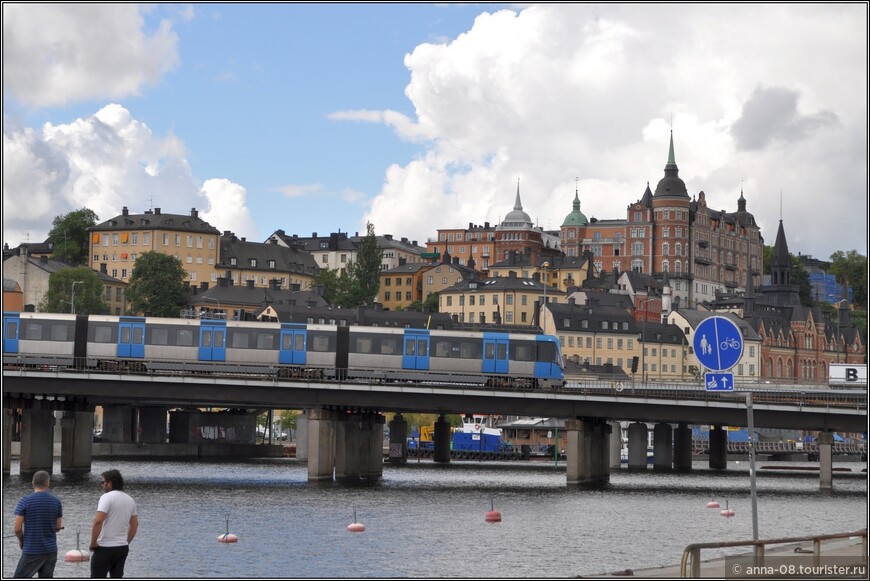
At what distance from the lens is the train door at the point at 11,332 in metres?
92.6

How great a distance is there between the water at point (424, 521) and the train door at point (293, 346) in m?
7.36

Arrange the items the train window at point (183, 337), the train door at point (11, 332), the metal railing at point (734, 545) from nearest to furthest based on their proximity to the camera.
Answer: the metal railing at point (734, 545)
the train door at point (11, 332)
the train window at point (183, 337)

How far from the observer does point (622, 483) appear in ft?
333

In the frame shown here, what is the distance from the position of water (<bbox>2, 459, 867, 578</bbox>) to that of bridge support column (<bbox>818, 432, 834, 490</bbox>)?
1.04m

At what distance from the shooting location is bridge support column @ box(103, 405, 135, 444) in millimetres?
143250

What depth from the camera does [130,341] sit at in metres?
93.8

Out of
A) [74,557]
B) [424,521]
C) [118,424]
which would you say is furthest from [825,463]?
[118,424]

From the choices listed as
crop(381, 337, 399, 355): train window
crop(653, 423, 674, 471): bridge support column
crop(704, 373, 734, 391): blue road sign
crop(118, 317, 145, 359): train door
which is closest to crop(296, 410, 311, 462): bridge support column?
crop(653, 423, 674, 471): bridge support column

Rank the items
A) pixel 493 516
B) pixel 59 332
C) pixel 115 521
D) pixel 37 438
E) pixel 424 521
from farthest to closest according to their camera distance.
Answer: pixel 37 438, pixel 59 332, pixel 493 516, pixel 424 521, pixel 115 521

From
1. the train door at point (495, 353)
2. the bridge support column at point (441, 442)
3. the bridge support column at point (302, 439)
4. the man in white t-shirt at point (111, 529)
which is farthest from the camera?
the bridge support column at point (302, 439)

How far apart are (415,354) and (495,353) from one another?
4.87 meters

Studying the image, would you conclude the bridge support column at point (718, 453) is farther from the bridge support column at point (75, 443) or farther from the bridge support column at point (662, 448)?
the bridge support column at point (75, 443)

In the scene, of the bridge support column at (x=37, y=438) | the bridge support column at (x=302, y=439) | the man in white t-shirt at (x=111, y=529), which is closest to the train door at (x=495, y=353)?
the bridge support column at (x=37, y=438)

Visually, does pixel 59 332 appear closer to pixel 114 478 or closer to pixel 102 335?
pixel 102 335
